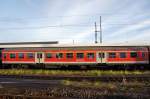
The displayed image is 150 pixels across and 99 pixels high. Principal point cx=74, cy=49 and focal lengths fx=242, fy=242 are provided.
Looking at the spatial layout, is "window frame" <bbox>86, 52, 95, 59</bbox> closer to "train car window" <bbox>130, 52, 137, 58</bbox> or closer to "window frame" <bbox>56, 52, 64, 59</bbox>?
"window frame" <bbox>56, 52, 64, 59</bbox>

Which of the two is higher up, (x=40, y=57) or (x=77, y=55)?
(x=77, y=55)

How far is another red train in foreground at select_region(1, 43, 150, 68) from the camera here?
96.5 ft

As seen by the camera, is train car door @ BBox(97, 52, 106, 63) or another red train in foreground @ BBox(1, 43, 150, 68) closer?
another red train in foreground @ BBox(1, 43, 150, 68)

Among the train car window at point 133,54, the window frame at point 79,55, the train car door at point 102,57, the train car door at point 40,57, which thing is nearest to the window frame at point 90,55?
the window frame at point 79,55

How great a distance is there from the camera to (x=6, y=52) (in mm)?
33344

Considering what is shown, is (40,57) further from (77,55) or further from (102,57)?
(102,57)

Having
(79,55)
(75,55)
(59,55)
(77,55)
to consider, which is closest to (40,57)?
(59,55)

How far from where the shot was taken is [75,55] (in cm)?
3067

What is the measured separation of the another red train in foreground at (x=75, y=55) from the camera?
29422mm

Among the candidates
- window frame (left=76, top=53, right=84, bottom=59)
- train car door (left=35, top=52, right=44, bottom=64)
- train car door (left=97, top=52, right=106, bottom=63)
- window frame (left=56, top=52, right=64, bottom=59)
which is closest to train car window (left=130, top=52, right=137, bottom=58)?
train car door (left=97, top=52, right=106, bottom=63)

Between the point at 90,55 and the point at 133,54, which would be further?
the point at 90,55

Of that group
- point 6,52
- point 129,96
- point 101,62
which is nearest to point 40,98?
point 129,96

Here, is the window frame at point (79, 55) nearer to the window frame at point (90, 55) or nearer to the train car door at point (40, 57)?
the window frame at point (90, 55)

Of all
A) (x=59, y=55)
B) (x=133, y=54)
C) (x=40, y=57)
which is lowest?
(x=40, y=57)
